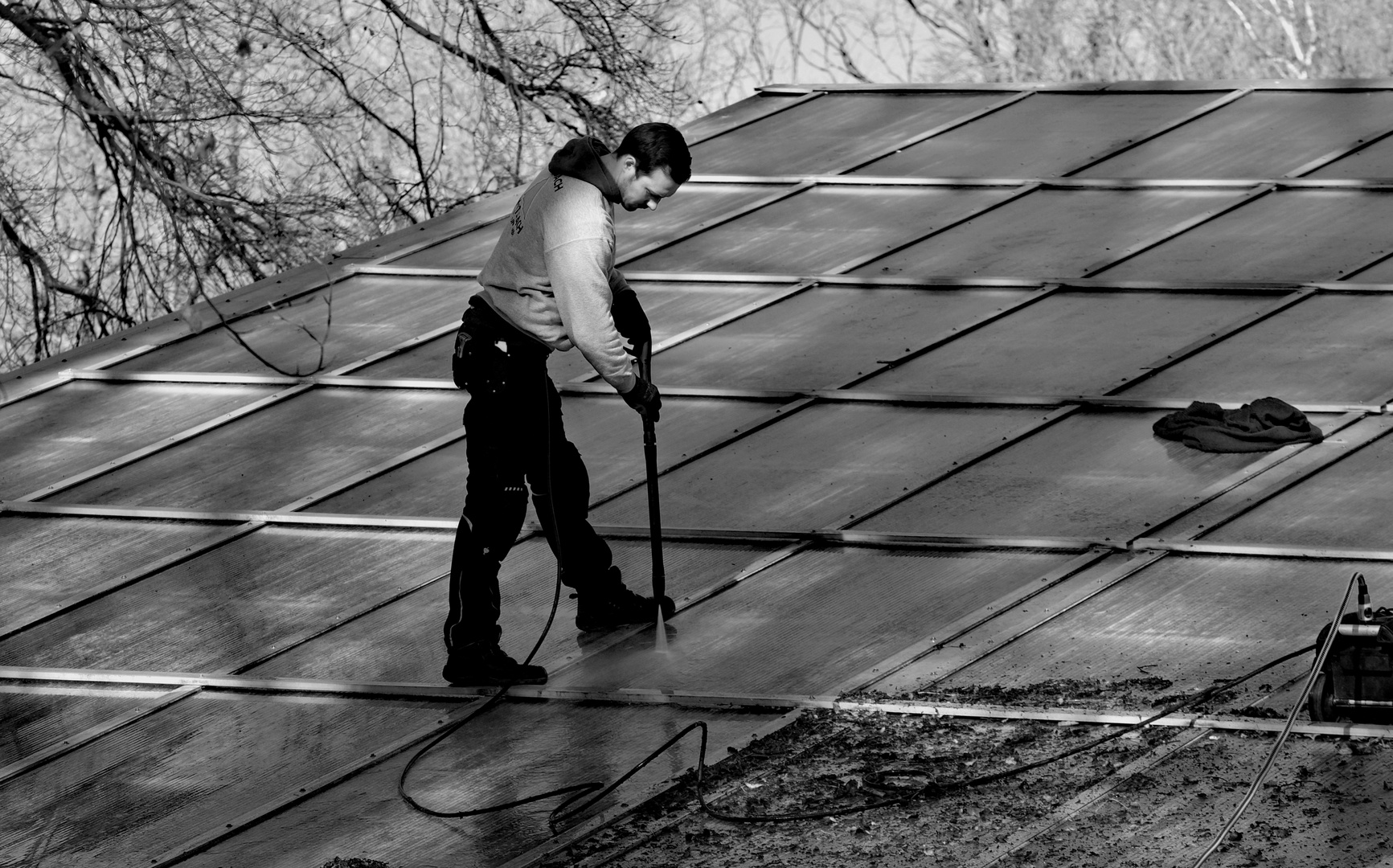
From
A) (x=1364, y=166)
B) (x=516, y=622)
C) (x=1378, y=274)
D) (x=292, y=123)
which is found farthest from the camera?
(x=1364, y=166)

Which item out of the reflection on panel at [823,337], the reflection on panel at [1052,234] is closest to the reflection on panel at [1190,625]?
the reflection on panel at [823,337]

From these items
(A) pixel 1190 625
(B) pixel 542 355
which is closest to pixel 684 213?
(B) pixel 542 355

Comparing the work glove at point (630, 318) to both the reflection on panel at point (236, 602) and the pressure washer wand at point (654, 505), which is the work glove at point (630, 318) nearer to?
the pressure washer wand at point (654, 505)

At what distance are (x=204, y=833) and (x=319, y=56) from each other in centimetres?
878

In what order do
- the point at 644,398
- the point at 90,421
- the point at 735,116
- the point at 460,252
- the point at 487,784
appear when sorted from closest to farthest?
the point at 487,784 → the point at 644,398 → the point at 90,421 → the point at 460,252 → the point at 735,116

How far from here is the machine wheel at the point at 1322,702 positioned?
369 cm

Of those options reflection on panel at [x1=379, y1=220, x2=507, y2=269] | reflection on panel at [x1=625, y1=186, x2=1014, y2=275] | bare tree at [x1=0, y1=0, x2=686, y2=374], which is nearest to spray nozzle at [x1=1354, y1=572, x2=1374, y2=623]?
bare tree at [x1=0, y1=0, x2=686, y2=374]

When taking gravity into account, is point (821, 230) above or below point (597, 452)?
A: above

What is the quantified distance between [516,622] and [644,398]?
36.3 inches

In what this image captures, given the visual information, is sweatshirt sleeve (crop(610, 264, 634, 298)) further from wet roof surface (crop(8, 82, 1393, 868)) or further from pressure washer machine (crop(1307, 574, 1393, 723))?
pressure washer machine (crop(1307, 574, 1393, 723))

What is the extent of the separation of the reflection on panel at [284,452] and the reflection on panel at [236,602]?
427 mm

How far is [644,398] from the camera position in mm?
4398

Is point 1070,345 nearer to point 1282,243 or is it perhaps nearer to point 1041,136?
point 1282,243

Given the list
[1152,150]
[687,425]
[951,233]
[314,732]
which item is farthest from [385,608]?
[1152,150]
